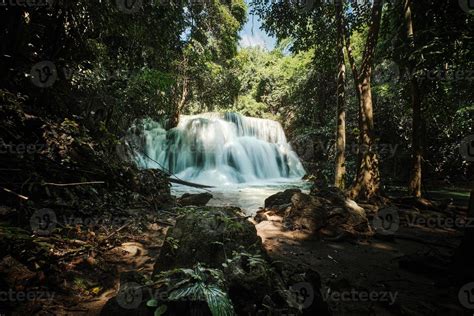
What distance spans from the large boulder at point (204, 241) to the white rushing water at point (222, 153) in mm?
11847

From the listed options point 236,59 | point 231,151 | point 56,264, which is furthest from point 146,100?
point 236,59

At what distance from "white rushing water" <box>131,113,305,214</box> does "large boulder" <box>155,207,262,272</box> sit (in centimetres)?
1185

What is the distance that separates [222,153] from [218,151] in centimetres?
29

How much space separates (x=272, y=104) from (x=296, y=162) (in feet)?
27.0

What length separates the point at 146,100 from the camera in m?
8.36

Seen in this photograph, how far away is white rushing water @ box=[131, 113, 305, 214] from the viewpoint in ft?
55.4

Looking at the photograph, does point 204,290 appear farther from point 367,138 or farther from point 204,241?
point 367,138

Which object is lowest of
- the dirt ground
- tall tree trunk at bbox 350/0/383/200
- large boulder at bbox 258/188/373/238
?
the dirt ground

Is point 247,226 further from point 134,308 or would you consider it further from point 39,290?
point 39,290

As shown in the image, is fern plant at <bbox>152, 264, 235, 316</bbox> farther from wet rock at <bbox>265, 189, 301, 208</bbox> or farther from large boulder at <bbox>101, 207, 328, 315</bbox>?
wet rock at <bbox>265, 189, 301, 208</bbox>

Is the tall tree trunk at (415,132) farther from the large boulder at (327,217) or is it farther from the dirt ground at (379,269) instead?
the large boulder at (327,217)

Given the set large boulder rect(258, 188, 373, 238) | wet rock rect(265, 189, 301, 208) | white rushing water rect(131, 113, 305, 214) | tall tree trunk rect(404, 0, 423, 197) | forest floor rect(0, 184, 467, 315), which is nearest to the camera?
forest floor rect(0, 184, 467, 315)

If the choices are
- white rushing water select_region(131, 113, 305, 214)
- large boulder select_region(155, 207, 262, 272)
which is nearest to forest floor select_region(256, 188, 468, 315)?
large boulder select_region(155, 207, 262, 272)

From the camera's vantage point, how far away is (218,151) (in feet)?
61.7
